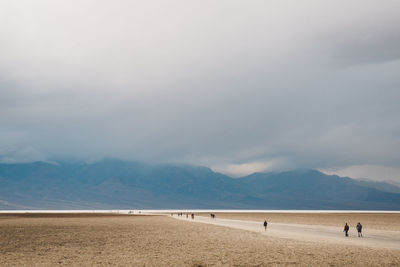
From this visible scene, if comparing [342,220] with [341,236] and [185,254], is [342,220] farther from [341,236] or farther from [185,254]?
[185,254]

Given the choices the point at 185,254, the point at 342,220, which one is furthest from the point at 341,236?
the point at 342,220

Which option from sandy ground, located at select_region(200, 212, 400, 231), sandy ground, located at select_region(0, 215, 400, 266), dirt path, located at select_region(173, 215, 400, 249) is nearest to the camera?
sandy ground, located at select_region(0, 215, 400, 266)

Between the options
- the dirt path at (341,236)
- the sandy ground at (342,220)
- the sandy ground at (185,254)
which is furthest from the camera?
the sandy ground at (342,220)

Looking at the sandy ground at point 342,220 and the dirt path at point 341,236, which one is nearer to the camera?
the dirt path at point 341,236

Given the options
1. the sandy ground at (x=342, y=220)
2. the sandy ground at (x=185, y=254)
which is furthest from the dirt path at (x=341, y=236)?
the sandy ground at (x=342, y=220)

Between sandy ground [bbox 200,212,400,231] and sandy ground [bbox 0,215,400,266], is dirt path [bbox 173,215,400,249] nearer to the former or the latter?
sandy ground [bbox 0,215,400,266]

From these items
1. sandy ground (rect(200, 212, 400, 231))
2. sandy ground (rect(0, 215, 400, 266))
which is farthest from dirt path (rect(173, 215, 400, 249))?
sandy ground (rect(200, 212, 400, 231))

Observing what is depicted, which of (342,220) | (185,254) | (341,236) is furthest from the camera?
(342,220)

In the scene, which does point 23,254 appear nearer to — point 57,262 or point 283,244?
point 57,262

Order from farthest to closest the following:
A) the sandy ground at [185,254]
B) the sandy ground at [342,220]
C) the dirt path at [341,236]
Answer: the sandy ground at [342,220], the dirt path at [341,236], the sandy ground at [185,254]

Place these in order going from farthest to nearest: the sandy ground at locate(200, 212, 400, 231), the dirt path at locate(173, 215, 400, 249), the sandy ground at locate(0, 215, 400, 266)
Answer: the sandy ground at locate(200, 212, 400, 231), the dirt path at locate(173, 215, 400, 249), the sandy ground at locate(0, 215, 400, 266)

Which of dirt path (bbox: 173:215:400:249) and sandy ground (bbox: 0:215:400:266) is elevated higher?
dirt path (bbox: 173:215:400:249)

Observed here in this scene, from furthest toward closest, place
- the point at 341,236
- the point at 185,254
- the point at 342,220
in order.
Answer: the point at 342,220
the point at 341,236
the point at 185,254

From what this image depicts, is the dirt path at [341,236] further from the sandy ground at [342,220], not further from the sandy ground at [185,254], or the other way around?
the sandy ground at [342,220]
